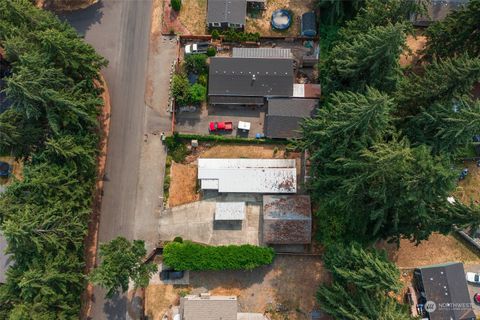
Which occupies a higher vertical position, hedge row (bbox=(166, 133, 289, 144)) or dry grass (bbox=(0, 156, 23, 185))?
hedge row (bbox=(166, 133, 289, 144))

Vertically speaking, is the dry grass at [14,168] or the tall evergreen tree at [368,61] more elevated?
the tall evergreen tree at [368,61]

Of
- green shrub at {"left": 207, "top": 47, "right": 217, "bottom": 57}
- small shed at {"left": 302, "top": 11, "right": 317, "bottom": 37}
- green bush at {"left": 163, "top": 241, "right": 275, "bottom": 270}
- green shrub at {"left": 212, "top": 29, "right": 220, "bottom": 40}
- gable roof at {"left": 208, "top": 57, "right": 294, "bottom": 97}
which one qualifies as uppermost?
small shed at {"left": 302, "top": 11, "right": 317, "bottom": 37}

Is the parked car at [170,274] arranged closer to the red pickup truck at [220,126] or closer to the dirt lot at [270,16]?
the red pickup truck at [220,126]

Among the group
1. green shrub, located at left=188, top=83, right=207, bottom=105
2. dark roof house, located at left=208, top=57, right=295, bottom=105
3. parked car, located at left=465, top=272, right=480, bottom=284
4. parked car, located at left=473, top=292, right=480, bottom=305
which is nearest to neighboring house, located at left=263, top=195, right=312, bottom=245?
dark roof house, located at left=208, top=57, right=295, bottom=105

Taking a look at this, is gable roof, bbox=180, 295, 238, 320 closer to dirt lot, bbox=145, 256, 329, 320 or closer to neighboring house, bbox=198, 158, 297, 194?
dirt lot, bbox=145, 256, 329, 320

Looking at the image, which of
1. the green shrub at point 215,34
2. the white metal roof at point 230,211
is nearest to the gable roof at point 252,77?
the green shrub at point 215,34

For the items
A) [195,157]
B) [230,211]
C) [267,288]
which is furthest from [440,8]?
[267,288]

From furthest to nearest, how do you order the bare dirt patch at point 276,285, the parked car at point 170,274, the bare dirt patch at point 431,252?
the bare dirt patch at point 431,252, the parked car at point 170,274, the bare dirt patch at point 276,285
